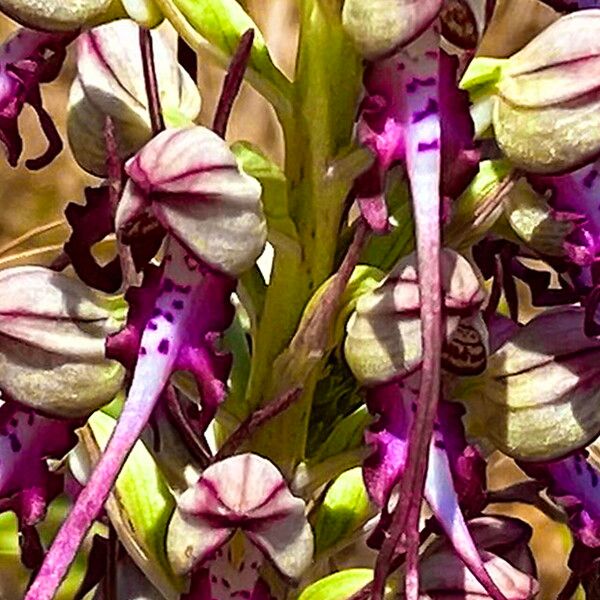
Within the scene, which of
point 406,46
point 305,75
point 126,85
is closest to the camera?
point 406,46

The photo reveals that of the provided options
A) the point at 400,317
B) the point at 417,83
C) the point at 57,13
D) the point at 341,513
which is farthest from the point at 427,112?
the point at 341,513

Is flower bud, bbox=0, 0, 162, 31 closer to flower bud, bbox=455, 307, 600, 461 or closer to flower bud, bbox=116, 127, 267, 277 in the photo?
flower bud, bbox=116, 127, 267, 277

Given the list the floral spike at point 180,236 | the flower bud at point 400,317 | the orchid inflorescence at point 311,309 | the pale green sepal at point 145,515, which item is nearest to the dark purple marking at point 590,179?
the orchid inflorescence at point 311,309

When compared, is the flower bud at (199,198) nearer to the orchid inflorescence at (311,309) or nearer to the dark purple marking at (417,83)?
the orchid inflorescence at (311,309)

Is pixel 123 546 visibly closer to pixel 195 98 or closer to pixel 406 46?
pixel 195 98

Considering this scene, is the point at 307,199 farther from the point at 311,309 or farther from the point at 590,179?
the point at 590,179

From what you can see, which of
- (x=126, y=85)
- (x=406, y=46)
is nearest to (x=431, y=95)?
(x=406, y=46)

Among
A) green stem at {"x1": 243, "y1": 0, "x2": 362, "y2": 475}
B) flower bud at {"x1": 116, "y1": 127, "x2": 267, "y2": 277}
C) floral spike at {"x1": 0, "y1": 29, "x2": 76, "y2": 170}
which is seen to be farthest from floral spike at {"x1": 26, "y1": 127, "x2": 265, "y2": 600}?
floral spike at {"x1": 0, "y1": 29, "x2": 76, "y2": 170}
